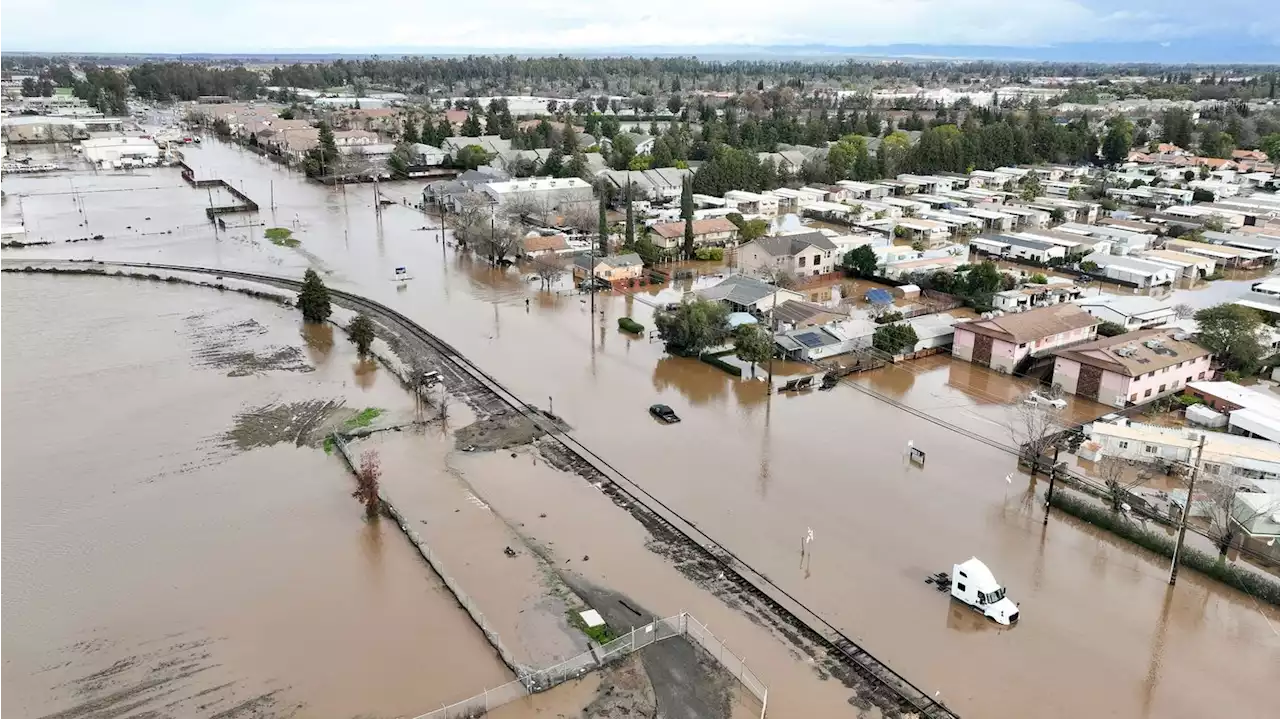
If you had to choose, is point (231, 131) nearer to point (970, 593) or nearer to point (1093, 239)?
point (1093, 239)

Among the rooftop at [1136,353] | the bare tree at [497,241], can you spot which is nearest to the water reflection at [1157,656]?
the rooftop at [1136,353]

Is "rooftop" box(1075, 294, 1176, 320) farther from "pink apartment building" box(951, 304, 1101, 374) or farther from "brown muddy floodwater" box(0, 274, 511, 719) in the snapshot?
"brown muddy floodwater" box(0, 274, 511, 719)

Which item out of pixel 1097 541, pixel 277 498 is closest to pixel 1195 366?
pixel 1097 541

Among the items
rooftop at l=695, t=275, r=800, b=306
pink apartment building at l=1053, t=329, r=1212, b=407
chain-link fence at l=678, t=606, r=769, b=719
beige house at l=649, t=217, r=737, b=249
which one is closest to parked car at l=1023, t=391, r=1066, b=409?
pink apartment building at l=1053, t=329, r=1212, b=407

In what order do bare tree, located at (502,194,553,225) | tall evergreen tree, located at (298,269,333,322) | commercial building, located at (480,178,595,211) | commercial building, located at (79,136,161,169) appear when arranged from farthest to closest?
1. commercial building, located at (79,136,161,169)
2. commercial building, located at (480,178,595,211)
3. bare tree, located at (502,194,553,225)
4. tall evergreen tree, located at (298,269,333,322)

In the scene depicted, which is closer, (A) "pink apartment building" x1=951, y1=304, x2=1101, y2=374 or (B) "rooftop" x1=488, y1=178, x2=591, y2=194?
(A) "pink apartment building" x1=951, y1=304, x2=1101, y2=374

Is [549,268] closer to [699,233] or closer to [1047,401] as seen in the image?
[699,233]
